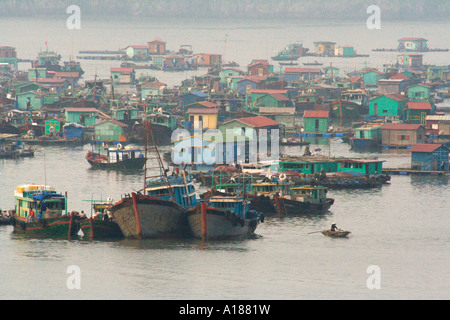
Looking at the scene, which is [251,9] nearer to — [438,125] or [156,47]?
[156,47]

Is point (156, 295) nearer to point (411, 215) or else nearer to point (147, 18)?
point (411, 215)

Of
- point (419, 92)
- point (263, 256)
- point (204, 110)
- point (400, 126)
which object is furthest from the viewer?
point (419, 92)

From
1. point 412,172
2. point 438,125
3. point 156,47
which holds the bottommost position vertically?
point 412,172

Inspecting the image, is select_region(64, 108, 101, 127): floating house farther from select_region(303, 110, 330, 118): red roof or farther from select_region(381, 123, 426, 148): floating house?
select_region(381, 123, 426, 148): floating house

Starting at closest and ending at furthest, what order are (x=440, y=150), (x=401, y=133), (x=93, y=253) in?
(x=93, y=253), (x=440, y=150), (x=401, y=133)

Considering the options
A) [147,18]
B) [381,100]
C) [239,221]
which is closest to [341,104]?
[381,100]

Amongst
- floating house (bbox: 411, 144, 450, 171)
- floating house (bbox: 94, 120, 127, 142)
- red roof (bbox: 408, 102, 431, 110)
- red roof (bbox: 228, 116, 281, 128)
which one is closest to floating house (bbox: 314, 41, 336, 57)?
red roof (bbox: 408, 102, 431, 110)

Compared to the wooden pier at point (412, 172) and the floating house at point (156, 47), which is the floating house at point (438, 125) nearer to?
the wooden pier at point (412, 172)

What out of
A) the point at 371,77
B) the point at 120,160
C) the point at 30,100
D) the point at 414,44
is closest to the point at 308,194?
the point at 120,160
